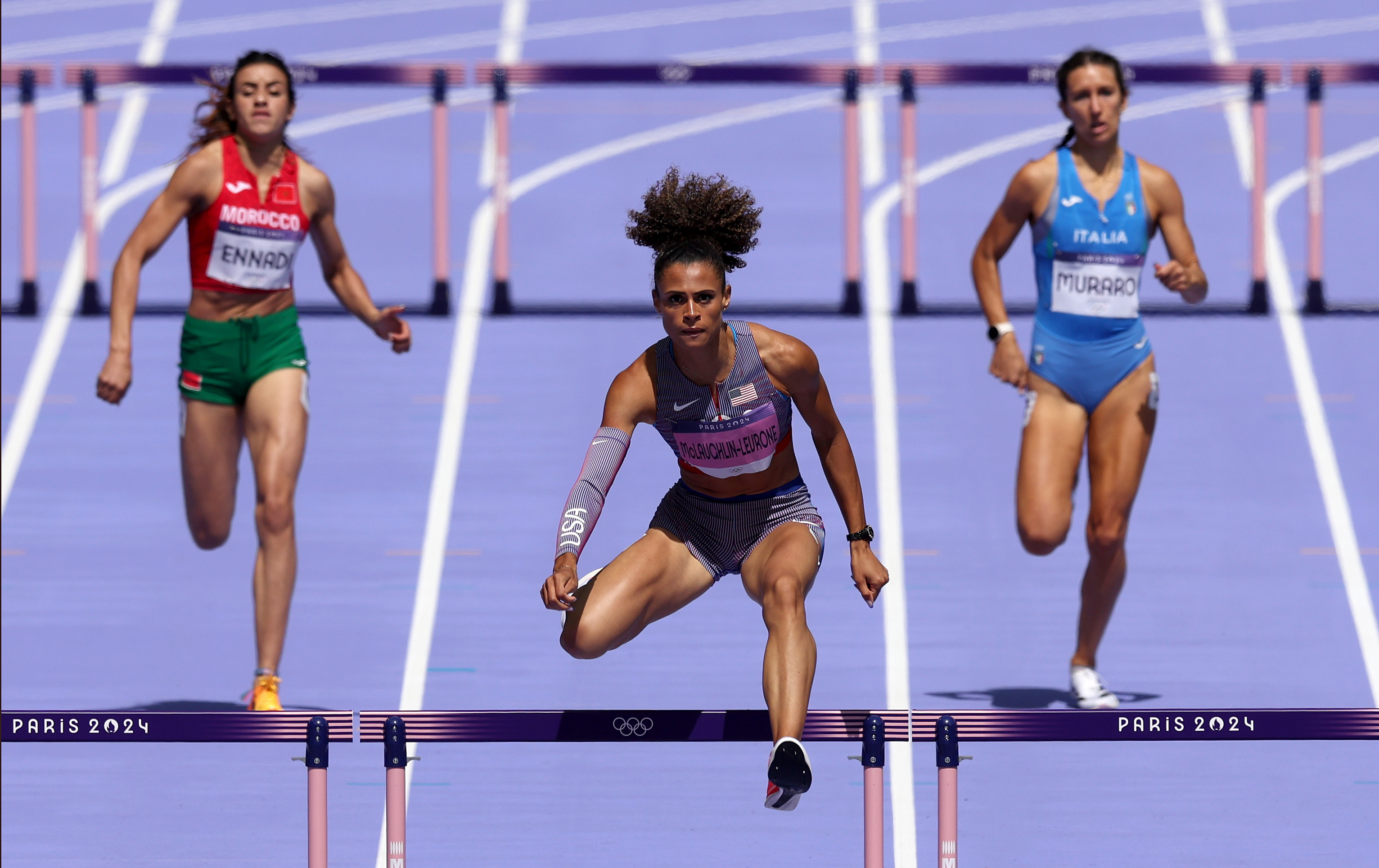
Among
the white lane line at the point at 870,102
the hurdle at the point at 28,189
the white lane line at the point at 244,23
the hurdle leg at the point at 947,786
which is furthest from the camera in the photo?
the white lane line at the point at 244,23

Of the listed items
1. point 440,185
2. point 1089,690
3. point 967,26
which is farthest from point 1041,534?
point 967,26

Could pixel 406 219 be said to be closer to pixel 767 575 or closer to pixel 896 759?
pixel 896 759

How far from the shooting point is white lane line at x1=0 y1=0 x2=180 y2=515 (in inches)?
464

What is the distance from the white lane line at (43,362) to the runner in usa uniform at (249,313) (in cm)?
269

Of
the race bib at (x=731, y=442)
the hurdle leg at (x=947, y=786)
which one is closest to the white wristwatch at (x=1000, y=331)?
the race bib at (x=731, y=442)

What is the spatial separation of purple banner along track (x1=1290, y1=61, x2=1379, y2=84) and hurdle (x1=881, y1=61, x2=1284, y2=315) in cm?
17

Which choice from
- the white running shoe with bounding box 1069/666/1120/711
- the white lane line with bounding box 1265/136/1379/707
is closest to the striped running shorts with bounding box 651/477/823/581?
the white running shoe with bounding box 1069/666/1120/711

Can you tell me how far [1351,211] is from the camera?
15.5 metres

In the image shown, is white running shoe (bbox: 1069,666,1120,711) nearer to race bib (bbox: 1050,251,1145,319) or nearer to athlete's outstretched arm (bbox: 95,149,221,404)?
race bib (bbox: 1050,251,1145,319)

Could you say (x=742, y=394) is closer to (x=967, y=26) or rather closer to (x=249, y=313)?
(x=249, y=313)

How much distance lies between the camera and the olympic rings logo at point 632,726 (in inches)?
265

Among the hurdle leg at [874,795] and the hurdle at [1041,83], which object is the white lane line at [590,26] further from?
the hurdle leg at [874,795]

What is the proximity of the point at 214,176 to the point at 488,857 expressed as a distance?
2458mm

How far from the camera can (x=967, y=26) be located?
19.9 m
